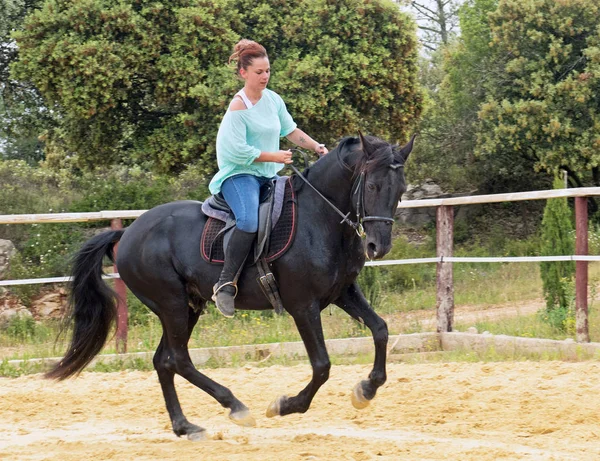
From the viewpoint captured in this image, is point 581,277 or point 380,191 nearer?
point 380,191

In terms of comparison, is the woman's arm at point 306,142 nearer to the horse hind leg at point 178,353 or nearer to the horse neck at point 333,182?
the horse neck at point 333,182

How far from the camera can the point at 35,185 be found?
64.0 feet

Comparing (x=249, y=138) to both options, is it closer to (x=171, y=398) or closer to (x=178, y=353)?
(x=178, y=353)

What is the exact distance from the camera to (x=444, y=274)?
32.8 ft

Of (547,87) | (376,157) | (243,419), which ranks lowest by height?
(243,419)

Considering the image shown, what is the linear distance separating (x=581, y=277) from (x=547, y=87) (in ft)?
40.2

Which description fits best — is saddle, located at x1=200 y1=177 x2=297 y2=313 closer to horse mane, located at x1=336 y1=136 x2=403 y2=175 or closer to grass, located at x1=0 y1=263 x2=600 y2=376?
horse mane, located at x1=336 y1=136 x2=403 y2=175

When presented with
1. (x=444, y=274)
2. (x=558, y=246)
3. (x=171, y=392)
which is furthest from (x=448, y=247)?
(x=171, y=392)

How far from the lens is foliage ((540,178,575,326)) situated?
398 inches

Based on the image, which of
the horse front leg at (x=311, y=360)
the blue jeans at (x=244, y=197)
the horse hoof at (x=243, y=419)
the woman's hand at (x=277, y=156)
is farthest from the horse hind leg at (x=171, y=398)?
the woman's hand at (x=277, y=156)

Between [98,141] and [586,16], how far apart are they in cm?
1259

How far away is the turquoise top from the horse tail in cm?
143

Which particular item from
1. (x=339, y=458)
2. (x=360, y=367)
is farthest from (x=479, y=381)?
(x=339, y=458)

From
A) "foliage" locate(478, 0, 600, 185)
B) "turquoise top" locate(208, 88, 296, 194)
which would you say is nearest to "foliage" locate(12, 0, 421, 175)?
"foliage" locate(478, 0, 600, 185)
